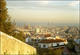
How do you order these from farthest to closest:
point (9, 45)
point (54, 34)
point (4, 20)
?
point (54, 34)
point (4, 20)
point (9, 45)

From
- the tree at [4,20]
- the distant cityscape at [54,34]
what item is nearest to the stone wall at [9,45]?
the distant cityscape at [54,34]

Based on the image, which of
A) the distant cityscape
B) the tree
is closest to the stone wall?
the distant cityscape

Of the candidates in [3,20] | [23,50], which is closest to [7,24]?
[3,20]

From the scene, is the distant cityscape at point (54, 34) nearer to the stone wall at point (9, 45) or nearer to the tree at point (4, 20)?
the tree at point (4, 20)

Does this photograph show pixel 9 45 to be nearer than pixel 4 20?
Yes

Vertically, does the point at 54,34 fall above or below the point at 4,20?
below

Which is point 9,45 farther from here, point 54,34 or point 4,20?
point 54,34

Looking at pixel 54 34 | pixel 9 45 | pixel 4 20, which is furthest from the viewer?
pixel 54 34

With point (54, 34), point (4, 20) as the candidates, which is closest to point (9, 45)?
point (4, 20)

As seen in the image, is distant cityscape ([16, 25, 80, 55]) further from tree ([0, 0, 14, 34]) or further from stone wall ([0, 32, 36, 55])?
stone wall ([0, 32, 36, 55])
